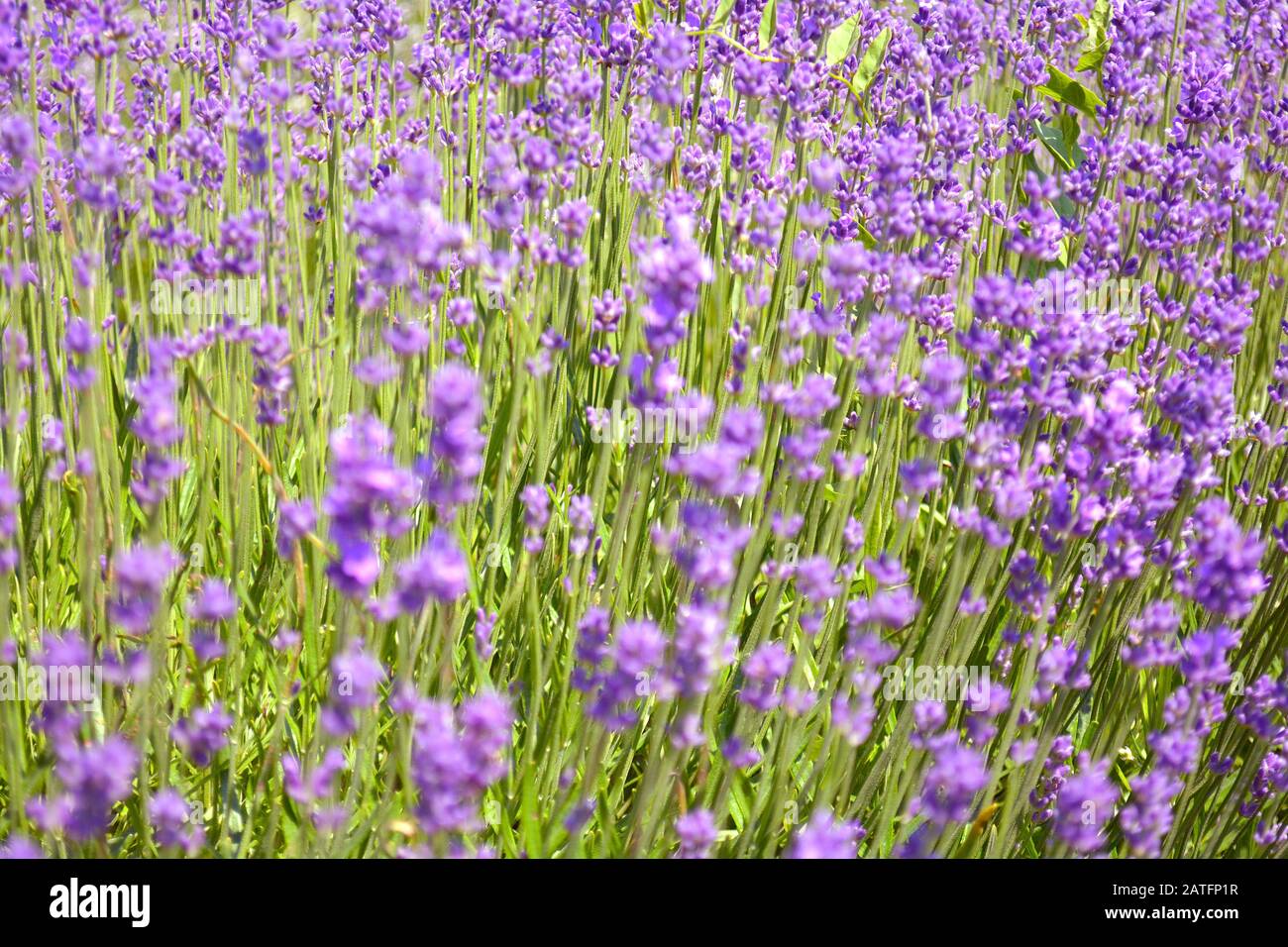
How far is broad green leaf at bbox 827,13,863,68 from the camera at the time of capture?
10.6 feet

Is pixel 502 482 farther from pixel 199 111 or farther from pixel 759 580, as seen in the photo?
pixel 199 111

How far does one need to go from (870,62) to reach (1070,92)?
58cm

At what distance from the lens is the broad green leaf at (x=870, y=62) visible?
337 cm

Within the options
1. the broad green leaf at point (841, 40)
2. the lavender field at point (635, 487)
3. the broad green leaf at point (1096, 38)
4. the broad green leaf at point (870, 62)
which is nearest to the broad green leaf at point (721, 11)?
the lavender field at point (635, 487)

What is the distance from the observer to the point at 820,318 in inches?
74.9

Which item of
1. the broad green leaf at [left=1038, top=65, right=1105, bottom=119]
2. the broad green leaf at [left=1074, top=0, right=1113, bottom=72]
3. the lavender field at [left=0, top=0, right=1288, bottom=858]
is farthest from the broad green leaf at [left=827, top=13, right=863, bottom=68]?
the broad green leaf at [left=1074, top=0, right=1113, bottom=72]

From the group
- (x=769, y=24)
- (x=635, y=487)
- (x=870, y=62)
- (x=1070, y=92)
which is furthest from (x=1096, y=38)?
(x=635, y=487)

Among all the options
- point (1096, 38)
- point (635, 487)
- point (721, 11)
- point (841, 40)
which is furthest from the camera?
point (1096, 38)

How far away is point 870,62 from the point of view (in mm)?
3367

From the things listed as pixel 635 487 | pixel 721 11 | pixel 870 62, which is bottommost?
pixel 635 487

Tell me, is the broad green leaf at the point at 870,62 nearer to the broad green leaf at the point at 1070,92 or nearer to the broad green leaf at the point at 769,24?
the broad green leaf at the point at 769,24

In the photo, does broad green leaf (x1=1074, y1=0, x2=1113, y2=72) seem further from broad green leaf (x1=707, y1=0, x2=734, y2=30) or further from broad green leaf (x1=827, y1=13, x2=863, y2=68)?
broad green leaf (x1=707, y1=0, x2=734, y2=30)

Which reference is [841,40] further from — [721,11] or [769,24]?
[721,11]

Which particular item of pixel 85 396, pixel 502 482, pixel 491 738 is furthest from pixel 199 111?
pixel 491 738
